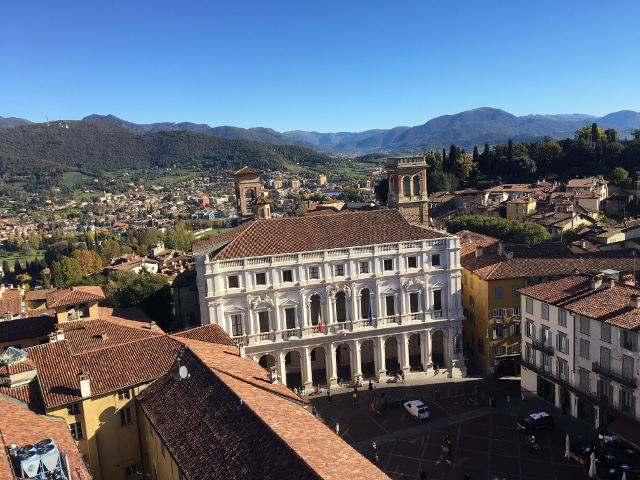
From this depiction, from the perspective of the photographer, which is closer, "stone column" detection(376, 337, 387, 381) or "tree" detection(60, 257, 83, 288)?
"stone column" detection(376, 337, 387, 381)

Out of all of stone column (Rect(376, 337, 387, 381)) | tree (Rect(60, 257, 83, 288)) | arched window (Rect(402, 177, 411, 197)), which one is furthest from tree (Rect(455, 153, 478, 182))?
stone column (Rect(376, 337, 387, 381))

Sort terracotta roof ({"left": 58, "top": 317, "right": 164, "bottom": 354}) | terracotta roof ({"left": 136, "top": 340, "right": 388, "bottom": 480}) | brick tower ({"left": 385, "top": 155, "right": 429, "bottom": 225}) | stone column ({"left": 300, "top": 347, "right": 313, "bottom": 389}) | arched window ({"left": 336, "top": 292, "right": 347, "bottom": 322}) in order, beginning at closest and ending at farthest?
terracotta roof ({"left": 136, "top": 340, "right": 388, "bottom": 480}) < terracotta roof ({"left": 58, "top": 317, "right": 164, "bottom": 354}) < stone column ({"left": 300, "top": 347, "right": 313, "bottom": 389}) < arched window ({"left": 336, "top": 292, "right": 347, "bottom": 322}) < brick tower ({"left": 385, "top": 155, "right": 429, "bottom": 225})

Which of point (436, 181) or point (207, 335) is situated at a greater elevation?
point (436, 181)

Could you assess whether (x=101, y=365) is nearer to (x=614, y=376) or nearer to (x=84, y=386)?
(x=84, y=386)

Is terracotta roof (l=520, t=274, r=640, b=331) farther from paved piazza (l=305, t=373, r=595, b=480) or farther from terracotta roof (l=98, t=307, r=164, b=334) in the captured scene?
terracotta roof (l=98, t=307, r=164, b=334)

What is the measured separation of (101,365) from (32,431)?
256 inches

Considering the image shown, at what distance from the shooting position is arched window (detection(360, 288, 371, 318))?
4578cm

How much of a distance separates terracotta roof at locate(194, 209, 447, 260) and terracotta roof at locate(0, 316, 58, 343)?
15.1 metres

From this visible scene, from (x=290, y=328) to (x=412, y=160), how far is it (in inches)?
975

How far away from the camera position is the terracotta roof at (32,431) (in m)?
20.3

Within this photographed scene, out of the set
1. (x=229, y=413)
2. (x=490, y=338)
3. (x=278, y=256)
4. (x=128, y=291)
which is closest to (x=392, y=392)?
(x=490, y=338)

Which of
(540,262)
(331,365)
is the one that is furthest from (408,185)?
(331,365)

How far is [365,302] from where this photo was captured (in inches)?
1817

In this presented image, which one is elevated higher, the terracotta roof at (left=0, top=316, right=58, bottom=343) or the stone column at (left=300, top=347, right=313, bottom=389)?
the terracotta roof at (left=0, top=316, right=58, bottom=343)
